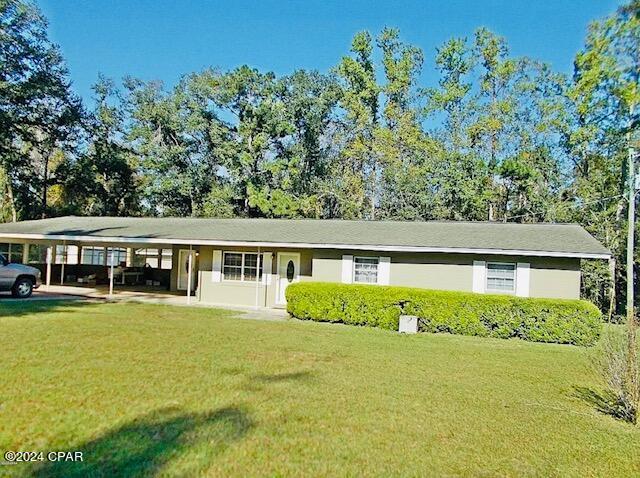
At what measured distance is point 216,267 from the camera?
18.5 meters

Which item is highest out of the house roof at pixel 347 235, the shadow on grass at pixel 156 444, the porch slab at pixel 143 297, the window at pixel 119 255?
the house roof at pixel 347 235

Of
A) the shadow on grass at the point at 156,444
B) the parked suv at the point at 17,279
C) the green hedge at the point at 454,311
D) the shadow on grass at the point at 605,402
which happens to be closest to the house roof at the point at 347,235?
the green hedge at the point at 454,311

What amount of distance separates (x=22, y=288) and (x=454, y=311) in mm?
14121

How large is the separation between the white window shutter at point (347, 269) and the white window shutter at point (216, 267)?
16.7 ft

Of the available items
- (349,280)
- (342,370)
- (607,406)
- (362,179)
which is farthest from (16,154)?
(607,406)

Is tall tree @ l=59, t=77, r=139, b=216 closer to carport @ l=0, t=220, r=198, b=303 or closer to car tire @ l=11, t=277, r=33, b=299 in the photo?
carport @ l=0, t=220, r=198, b=303

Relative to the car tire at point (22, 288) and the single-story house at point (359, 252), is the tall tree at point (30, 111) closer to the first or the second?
the single-story house at point (359, 252)

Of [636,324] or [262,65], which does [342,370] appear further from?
[262,65]

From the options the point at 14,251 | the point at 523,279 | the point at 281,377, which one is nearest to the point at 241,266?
the point at 523,279

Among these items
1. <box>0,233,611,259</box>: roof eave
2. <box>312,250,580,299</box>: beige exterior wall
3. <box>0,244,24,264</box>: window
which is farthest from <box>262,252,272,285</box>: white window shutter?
<box>0,244,24,264</box>: window

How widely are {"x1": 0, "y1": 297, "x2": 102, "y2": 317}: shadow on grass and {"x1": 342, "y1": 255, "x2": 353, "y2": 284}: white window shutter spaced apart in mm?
8097

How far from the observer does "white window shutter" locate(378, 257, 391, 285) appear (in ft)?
51.6

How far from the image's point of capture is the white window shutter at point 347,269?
1602 cm

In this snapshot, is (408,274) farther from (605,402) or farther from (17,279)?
(17,279)
